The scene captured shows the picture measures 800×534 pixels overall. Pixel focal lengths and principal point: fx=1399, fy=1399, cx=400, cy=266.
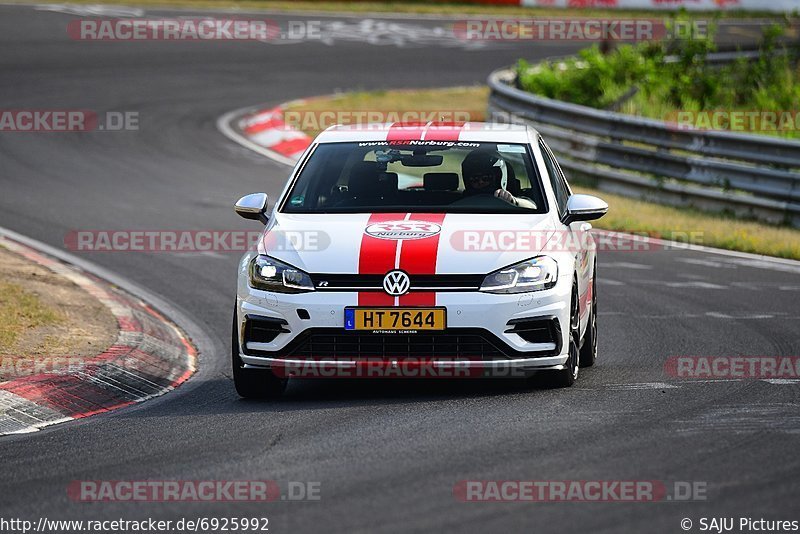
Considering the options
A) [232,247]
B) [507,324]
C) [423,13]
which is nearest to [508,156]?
[507,324]

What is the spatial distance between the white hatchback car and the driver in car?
1.0 inches

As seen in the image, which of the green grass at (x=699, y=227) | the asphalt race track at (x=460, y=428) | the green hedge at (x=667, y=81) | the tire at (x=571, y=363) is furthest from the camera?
the green hedge at (x=667, y=81)

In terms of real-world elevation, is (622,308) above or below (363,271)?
below

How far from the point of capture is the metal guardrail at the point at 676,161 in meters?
15.5

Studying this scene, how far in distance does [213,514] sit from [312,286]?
7.48 feet

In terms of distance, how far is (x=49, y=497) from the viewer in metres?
5.77

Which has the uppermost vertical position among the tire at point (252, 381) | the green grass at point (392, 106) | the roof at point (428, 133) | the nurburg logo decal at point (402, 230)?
the roof at point (428, 133)

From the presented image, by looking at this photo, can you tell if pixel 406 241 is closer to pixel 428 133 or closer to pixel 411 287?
pixel 411 287

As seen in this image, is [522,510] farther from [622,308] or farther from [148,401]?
[622,308]
